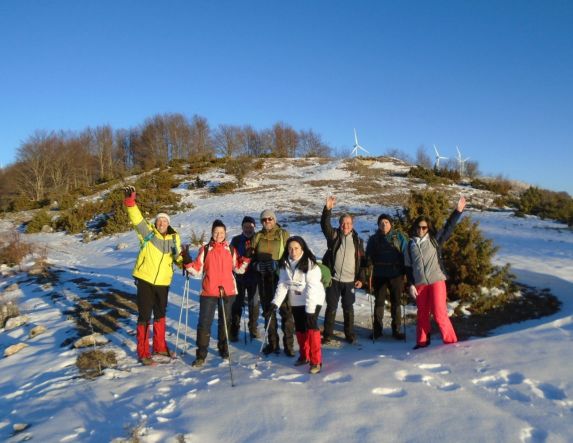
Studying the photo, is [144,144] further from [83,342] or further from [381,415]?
[381,415]

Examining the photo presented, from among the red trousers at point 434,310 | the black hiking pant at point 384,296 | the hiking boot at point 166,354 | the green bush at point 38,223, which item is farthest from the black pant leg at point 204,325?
the green bush at point 38,223

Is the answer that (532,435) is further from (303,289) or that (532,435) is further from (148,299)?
(148,299)

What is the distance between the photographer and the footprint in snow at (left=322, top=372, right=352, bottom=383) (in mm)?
4516

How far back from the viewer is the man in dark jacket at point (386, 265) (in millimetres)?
6547

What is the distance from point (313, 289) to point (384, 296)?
1997 mm

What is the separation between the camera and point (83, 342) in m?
6.52

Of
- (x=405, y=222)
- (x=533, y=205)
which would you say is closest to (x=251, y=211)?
(x=405, y=222)

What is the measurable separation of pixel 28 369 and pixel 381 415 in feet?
16.5

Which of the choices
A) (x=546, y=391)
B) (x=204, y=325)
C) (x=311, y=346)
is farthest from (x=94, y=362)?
(x=546, y=391)

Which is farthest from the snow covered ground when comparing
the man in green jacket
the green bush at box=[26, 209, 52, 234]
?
the green bush at box=[26, 209, 52, 234]

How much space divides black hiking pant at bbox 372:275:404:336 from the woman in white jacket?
5.55 ft

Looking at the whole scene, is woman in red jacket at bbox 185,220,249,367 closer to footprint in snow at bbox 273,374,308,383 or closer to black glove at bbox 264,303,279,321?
black glove at bbox 264,303,279,321

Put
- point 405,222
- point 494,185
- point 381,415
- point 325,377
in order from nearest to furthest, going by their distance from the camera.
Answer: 1. point 381,415
2. point 325,377
3. point 405,222
4. point 494,185

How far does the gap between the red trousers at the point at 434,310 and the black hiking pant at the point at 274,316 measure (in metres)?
1.86
